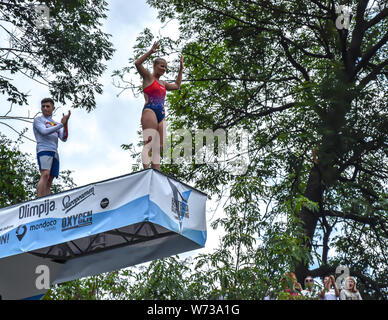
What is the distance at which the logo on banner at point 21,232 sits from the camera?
682 centimetres

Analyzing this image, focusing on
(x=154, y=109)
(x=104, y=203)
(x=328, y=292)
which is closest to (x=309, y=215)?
(x=328, y=292)

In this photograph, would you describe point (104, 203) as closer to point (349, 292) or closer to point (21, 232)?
point (21, 232)

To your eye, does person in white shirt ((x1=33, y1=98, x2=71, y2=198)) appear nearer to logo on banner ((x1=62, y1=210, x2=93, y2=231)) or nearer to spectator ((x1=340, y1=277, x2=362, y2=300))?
logo on banner ((x1=62, y1=210, x2=93, y2=231))

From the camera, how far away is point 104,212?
6430 mm

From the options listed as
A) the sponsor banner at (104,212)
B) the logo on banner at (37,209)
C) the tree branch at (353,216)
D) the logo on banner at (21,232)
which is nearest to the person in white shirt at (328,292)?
the sponsor banner at (104,212)

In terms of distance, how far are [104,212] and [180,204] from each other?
85 cm

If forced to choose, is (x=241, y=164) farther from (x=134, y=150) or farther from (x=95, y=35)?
(x=95, y=35)

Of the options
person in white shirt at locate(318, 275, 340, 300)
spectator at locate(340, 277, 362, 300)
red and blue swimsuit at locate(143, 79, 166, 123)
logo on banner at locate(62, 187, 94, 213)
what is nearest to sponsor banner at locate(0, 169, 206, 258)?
logo on banner at locate(62, 187, 94, 213)

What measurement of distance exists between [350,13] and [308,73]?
1.84m

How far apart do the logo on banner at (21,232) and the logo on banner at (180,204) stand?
179 cm

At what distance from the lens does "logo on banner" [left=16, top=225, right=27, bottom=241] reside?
6.82 m

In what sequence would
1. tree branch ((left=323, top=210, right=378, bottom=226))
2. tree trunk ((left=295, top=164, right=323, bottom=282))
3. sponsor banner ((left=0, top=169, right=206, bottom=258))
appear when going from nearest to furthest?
sponsor banner ((left=0, top=169, right=206, bottom=258))
tree trunk ((left=295, top=164, right=323, bottom=282))
tree branch ((left=323, top=210, right=378, bottom=226))

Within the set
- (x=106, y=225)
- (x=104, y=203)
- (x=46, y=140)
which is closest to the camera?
(x=106, y=225)

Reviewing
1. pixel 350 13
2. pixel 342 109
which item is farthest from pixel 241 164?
pixel 342 109
